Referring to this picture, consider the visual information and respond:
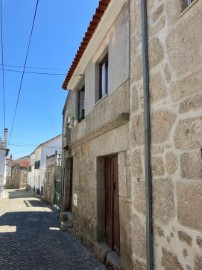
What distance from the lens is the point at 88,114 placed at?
263 inches

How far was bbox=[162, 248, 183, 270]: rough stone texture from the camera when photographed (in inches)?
107

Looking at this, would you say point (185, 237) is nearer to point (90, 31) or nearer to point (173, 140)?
point (173, 140)

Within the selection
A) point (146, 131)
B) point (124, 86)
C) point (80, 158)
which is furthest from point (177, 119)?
point (80, 158)

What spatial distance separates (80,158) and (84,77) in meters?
2.22

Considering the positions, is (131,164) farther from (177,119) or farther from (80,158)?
(80,158)

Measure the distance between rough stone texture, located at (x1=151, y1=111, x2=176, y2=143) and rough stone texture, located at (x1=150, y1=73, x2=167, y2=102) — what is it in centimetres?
19

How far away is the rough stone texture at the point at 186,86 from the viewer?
258 centimetres

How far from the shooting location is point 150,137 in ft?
10.8

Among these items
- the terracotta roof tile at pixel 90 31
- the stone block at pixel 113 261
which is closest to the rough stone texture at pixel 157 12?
the terracotta roof tile at pixel 90 31

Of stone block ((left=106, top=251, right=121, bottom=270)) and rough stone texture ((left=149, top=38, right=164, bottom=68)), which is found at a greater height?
rough stone texture ((left=149, top=38, right=164, bottom=68))

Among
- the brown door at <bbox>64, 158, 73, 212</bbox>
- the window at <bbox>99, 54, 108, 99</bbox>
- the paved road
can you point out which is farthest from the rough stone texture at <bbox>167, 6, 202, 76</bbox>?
the brown door at <bbox>64, 158, 73, 212</bbox>

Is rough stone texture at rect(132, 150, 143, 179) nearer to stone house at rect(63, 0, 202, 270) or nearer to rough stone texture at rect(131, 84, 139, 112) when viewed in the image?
stone house at rect(63, 0, 202, 270)

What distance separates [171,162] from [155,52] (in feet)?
4.44

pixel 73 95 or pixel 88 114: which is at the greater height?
pixel 73 95
